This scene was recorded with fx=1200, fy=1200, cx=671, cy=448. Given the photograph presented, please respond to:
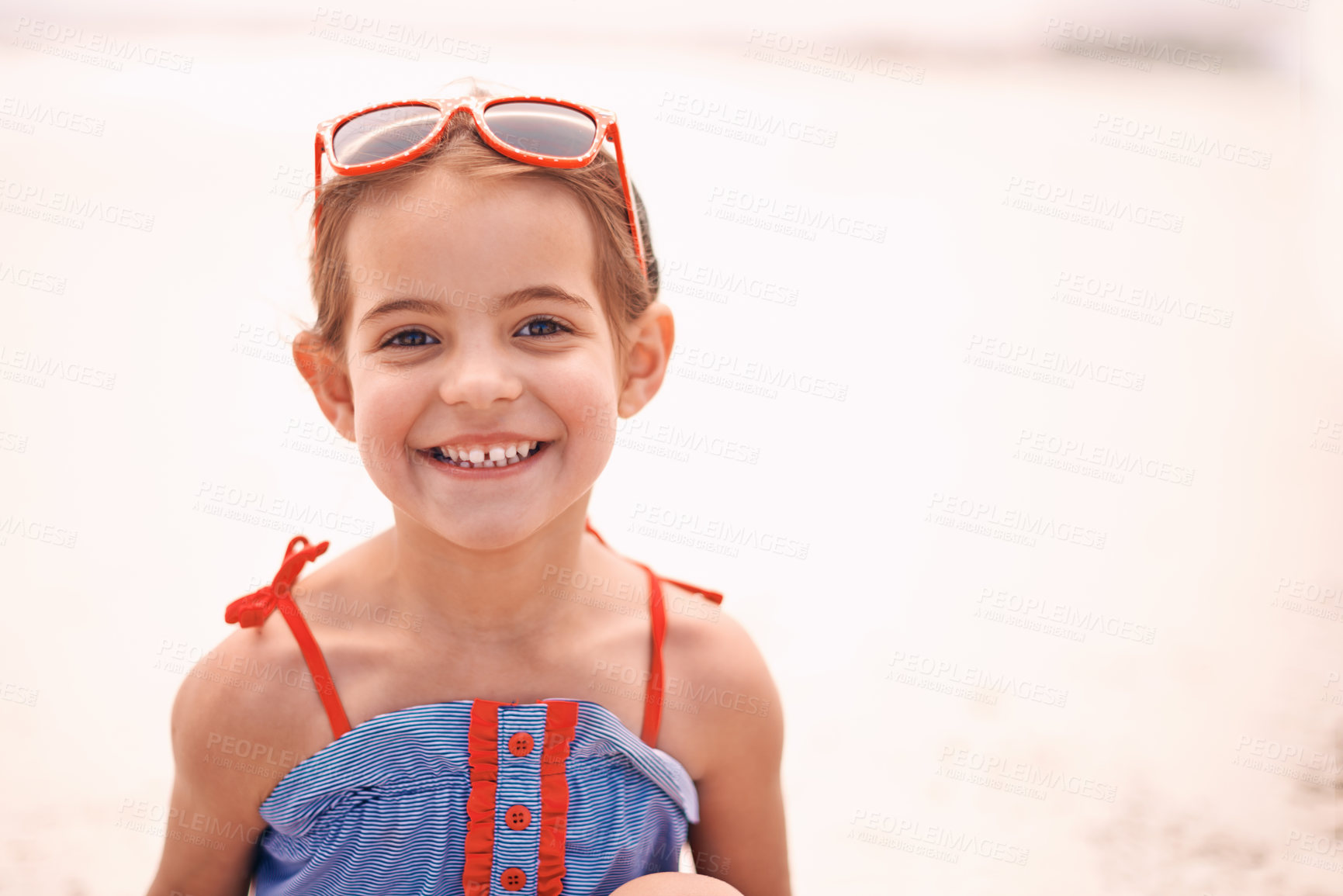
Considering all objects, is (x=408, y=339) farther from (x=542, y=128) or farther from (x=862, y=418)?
(x=862, y=418)

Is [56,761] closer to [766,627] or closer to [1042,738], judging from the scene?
[766,627]

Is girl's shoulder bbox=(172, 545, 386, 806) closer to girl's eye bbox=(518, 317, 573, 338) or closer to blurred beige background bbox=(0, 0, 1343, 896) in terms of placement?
girl's eye bbox=(518, 317, 573, 338)

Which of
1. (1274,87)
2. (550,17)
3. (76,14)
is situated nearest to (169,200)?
(76,14)

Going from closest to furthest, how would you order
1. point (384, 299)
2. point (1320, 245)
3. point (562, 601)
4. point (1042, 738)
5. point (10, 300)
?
point (384, 299) < point (562, 601) < point (1042, 738) < point (10, 300) < point (1320, 245)

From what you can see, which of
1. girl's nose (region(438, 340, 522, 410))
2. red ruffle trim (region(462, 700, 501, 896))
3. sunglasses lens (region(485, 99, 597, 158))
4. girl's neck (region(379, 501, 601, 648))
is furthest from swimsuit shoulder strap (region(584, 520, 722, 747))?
sunglasses lens (region(485, 99, 597, 158))

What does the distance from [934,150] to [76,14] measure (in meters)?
6.00

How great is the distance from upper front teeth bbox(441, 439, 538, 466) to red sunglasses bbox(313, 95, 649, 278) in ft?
1.20

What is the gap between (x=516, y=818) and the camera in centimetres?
160

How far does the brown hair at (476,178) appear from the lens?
5.06 feet

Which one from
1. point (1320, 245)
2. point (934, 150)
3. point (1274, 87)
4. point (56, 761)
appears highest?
point (1274, 87)

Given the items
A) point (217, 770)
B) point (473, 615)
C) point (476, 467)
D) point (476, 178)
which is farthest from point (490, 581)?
point (476, 178)

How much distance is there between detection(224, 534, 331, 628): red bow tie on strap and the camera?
5.43 feet

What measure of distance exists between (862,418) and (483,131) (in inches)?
129

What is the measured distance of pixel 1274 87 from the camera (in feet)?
26.3
